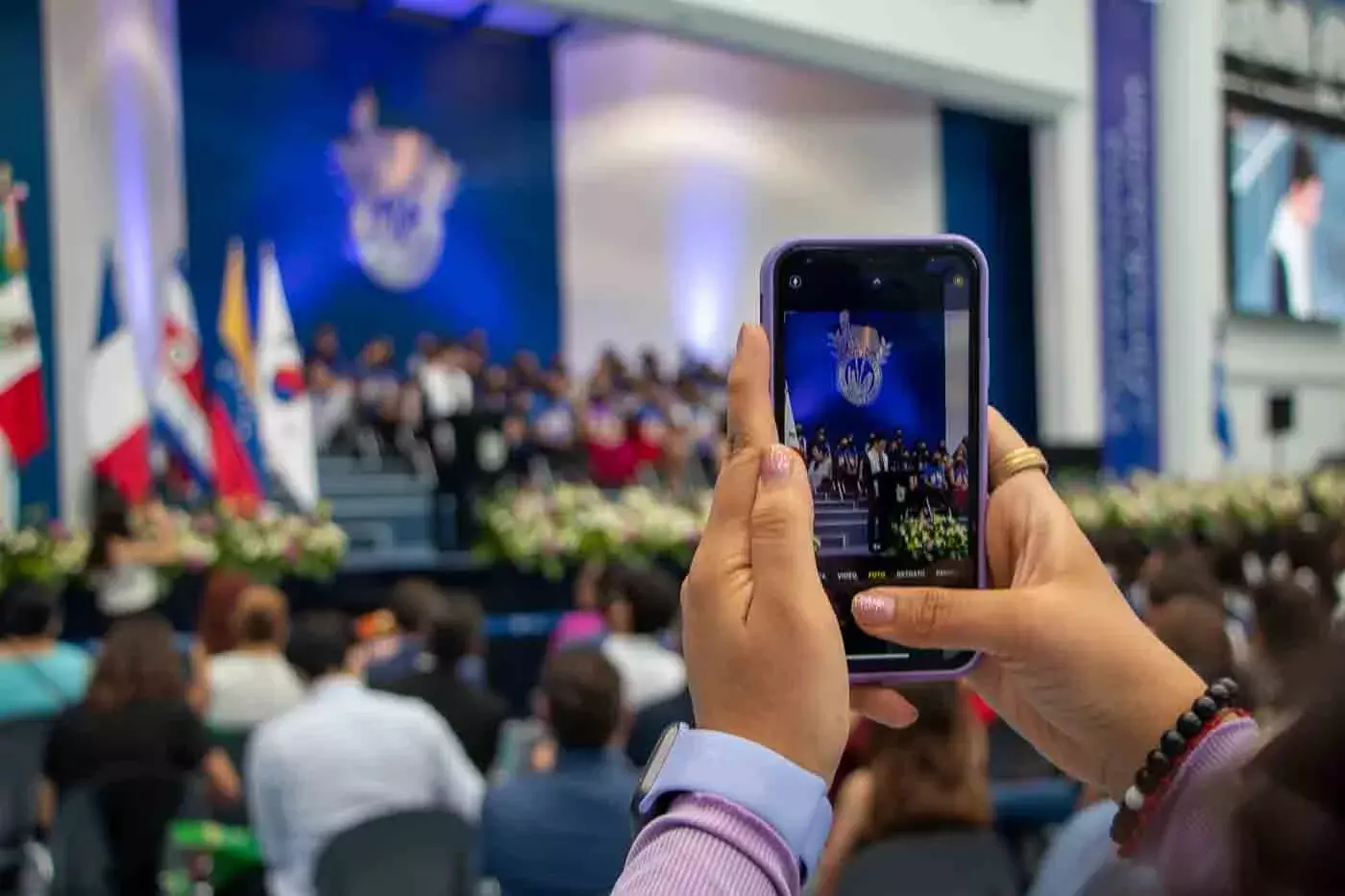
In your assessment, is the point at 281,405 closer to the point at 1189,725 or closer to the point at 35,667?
the point at 35,667

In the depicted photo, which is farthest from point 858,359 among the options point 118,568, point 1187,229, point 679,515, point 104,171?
point 1187,229

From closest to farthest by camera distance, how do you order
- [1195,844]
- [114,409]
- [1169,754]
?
[1195,844] → [1169,754] → [114,409]

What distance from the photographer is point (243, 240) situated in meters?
12.0

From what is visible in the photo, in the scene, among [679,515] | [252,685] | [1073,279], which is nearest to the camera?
[252,685]

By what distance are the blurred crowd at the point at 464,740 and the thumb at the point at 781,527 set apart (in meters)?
0.94

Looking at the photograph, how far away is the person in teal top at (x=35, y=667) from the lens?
3750mm

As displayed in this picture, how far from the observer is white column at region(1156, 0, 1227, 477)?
40.2 ft

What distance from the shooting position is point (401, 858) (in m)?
2.40

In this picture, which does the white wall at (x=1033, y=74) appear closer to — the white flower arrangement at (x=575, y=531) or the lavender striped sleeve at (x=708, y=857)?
the white flower arrangement at (x=575, y=531)

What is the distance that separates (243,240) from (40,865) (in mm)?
9289

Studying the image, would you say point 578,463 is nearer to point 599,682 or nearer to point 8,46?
point 8,46

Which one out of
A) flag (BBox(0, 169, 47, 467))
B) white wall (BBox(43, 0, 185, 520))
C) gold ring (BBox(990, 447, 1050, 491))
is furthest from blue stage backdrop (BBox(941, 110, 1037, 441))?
gold ring (BBox(990, 447, 1050, 491))

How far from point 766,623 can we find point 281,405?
7.15 metres

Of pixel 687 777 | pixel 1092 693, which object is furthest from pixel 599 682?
pixel 687 777
